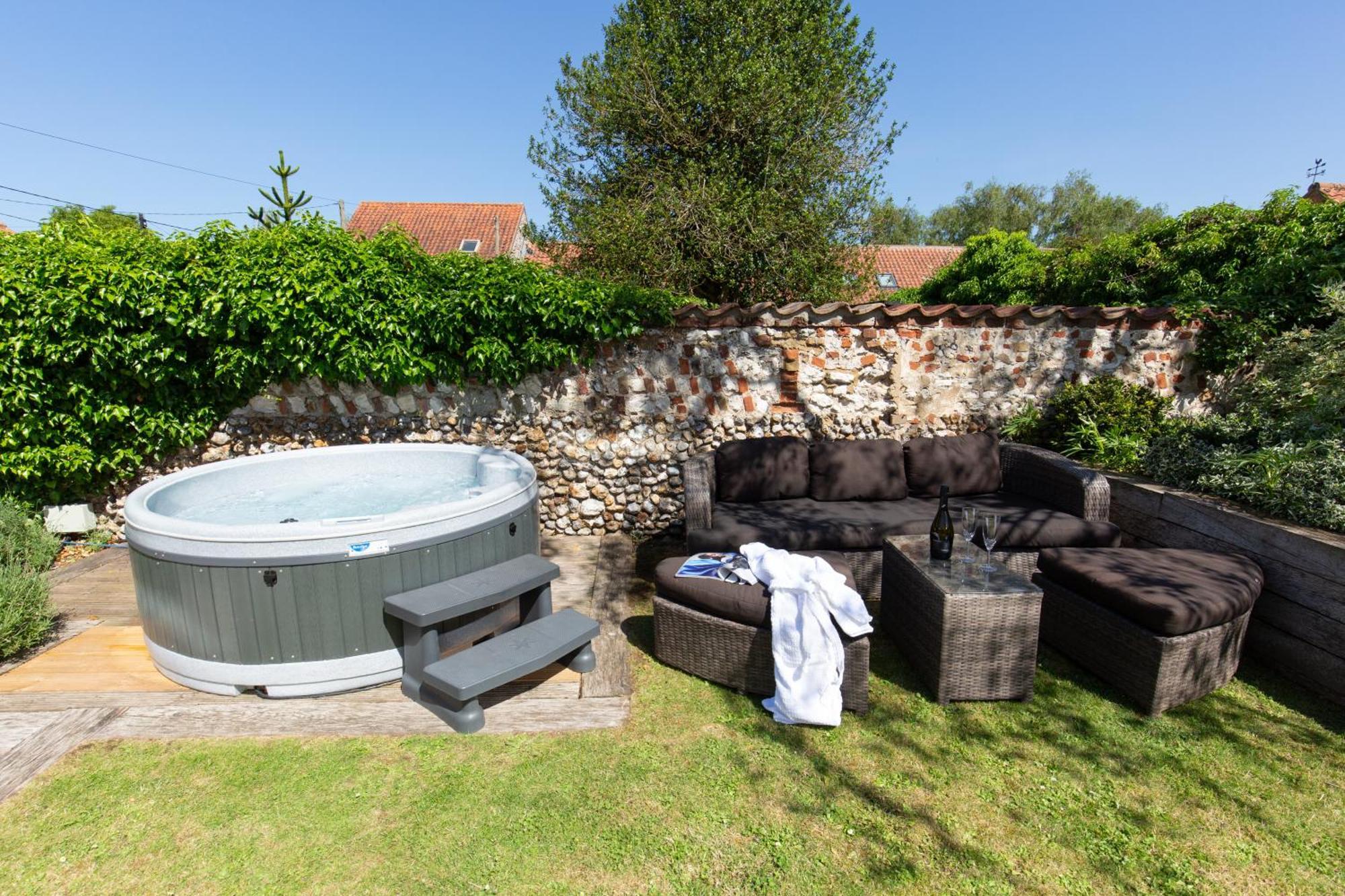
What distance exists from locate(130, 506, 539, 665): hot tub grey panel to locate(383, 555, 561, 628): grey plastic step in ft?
0.39

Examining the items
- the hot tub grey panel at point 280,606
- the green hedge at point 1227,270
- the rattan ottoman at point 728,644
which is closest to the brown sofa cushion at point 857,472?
the rattan ottoman at point 728,644

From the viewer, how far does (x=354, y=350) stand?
16.7 ft

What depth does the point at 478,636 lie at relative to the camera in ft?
10.8

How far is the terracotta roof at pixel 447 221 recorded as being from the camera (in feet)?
82.0

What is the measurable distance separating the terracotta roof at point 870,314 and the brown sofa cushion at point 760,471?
47.4 inches

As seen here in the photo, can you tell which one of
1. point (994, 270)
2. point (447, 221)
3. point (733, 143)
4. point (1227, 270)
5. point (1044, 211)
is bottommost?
point (1227, 270)

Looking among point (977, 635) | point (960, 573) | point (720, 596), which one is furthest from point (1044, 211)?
point (720, 596)

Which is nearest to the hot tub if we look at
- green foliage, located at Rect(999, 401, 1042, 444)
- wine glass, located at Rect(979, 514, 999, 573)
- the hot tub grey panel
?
the hot tub grey panel

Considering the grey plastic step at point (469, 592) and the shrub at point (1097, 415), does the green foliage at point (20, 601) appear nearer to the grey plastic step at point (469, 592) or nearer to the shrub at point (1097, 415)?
the grey plastic step at point (469, 592)

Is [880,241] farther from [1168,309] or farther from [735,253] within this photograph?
[1168,309]

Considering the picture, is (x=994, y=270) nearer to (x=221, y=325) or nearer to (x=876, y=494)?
(x=876, y=494)

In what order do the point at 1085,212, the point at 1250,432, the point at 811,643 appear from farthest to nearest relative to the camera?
the point at 1085,212 < the point at 1250,432 < the point at 811,643

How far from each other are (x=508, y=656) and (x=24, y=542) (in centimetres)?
440

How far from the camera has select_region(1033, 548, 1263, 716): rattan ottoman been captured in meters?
2.92
